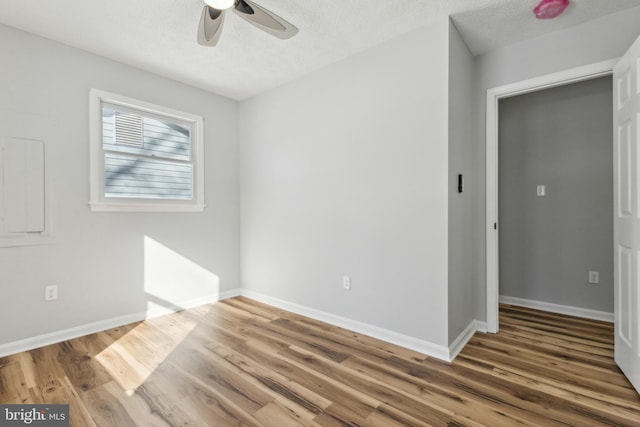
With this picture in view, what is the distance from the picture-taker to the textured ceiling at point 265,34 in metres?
2.15

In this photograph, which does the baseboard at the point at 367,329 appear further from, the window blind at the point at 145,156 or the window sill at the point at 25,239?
the window sill at the point at 25,239

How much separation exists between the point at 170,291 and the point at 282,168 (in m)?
1.78

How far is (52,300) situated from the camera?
2.58m

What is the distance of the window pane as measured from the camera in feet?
9.70

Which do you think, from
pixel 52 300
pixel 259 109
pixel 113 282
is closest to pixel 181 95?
pixel 259 109

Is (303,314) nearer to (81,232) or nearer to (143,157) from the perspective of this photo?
(81,232)

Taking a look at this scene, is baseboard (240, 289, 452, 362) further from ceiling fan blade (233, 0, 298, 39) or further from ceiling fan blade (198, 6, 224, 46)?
ceiling fan blade (198, 6, 224, 46)

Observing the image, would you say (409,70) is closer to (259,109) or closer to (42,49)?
(259,109)

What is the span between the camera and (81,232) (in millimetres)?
2734

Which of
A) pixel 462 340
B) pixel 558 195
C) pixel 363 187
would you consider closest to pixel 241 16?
pixel 363 187

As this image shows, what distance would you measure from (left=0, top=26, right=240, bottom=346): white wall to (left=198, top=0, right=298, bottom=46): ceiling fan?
1.47 metres

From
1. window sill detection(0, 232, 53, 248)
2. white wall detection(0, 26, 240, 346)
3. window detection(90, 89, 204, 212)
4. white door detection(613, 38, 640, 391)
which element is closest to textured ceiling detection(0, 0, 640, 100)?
white wall detection(0, 26, 240, 346)

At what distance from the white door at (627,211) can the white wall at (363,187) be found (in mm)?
1040

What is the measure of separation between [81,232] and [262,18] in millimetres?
2343
